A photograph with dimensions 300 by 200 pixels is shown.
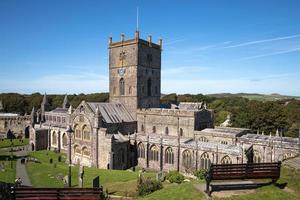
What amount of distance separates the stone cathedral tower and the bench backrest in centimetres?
3412

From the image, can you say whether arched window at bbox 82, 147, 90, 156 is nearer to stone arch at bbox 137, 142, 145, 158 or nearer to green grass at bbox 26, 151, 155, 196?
green grass at bbox 26, 151, 155, 196

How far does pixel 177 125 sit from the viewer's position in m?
42.3

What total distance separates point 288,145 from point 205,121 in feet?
45.7

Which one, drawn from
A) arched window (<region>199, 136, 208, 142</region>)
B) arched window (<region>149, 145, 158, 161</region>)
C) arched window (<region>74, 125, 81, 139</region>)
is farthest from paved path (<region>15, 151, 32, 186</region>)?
arched window (<region>199, 136, 208, 142</region>)

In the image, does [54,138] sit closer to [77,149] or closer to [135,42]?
[77,149]

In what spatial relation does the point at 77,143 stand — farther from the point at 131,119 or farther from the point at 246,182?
the point at 246,182

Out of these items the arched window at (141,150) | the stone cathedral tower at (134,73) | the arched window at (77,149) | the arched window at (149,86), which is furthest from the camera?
the arched window at (149,86)

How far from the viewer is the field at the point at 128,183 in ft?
41.5

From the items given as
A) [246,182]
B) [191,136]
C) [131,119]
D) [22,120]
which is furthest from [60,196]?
[22,120]

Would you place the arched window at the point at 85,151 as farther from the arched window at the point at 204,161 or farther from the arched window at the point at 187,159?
the arched window at the point at 204,161

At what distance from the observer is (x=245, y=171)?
1303 cm

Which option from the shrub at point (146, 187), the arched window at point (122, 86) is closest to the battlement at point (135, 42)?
the arched window at point (122, 86)

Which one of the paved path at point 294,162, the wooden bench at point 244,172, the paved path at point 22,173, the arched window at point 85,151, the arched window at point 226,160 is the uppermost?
the wooden bench at point 244,172

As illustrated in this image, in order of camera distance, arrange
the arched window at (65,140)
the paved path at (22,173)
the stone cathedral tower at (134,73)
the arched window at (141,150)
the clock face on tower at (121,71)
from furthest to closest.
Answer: the arched window at (65,140), the clock face on tower at (121,71), the stone cathedral tower at (134,73), the arched window at (141,150), the paved path at (22,173)
